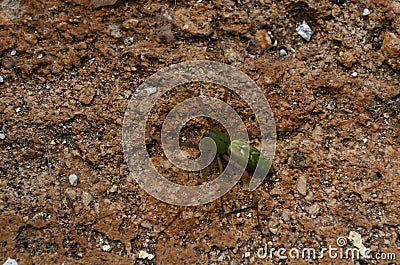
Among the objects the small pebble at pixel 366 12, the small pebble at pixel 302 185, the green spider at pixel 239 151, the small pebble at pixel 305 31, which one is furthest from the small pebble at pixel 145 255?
the small pebble at pixel 366 12

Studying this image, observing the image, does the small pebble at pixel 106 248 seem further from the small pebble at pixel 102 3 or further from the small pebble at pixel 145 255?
the small pebble at pixel 102 3

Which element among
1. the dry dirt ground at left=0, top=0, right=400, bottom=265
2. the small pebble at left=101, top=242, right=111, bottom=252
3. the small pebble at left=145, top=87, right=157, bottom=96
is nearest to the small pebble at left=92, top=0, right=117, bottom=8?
the dry dirt ground at left=0, top=0, right=400, bottom=265

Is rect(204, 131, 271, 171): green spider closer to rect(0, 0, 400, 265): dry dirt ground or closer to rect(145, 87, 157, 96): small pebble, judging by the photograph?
rect(0, 0, 400, 265): dry dirt ground

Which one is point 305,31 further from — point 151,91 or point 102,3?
point 102,3

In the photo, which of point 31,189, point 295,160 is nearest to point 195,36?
point 295,160

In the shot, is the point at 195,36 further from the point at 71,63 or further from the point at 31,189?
the point at 31,189

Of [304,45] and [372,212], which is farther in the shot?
[304,45]
